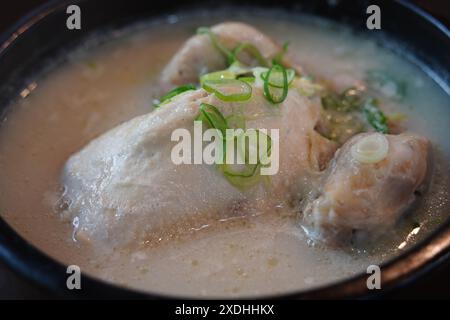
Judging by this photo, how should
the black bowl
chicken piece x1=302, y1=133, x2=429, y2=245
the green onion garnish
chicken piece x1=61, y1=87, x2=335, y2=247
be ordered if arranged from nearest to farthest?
the black bowl < chicken piece x1=302, y1=133, x2=429, y2=245 < chicken piece x1=61, y1=87, x2=335, y2=247 < the green onion garnish

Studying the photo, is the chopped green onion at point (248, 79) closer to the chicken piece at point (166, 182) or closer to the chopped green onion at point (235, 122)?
the chicken piece at point (166, 182)

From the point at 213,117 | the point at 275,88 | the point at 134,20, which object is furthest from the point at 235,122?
the point at 134,20

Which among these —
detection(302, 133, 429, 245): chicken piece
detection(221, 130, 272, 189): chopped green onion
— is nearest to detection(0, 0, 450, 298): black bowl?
detection(302, 133, 429, 245): chicken piece

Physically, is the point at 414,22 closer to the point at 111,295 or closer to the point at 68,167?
the point at 68,167

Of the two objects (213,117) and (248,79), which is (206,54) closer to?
(248,79)

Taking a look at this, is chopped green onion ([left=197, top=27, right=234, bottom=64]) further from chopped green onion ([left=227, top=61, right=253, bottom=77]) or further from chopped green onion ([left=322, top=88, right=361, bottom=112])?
chopped green onion ([left=322, top=88, right=361, bottom=112])

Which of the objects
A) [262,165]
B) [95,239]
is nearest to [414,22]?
[262,165]

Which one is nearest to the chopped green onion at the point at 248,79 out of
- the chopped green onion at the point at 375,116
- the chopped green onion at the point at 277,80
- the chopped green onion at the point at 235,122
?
the chopped green onion at the point at 277,80
